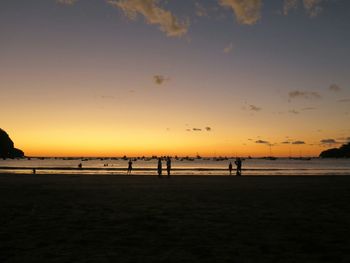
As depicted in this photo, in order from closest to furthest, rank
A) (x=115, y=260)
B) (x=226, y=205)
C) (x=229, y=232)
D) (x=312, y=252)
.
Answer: (x=115, y=260), (x=312, y=252), (x=229, y=232), (x=226, y=205)

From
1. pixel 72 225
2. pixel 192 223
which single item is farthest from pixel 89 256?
pixel 192 223

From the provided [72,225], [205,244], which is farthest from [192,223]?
[72,225]

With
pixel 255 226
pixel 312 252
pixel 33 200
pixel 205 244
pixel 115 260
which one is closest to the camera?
pixel 115 260

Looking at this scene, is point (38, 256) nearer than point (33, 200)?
Yes

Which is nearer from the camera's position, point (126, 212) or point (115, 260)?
point (115, 260)

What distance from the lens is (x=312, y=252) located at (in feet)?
28.9

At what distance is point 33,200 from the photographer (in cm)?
1953

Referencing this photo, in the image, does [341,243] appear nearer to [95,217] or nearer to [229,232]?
[229,232]

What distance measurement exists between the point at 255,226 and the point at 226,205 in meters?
5.49

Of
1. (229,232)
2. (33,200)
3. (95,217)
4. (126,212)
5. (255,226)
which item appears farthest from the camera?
(33,200)

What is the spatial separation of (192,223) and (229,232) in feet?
6.04

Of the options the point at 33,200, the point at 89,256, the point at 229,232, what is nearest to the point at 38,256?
the point at 89,256

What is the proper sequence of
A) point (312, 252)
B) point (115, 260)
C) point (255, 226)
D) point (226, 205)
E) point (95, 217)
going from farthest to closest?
point (226, 205) → point (95, 217) → point (255, 226) → point (312, 252) → point (115, 260)

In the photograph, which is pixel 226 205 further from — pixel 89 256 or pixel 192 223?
pixel 89 256
